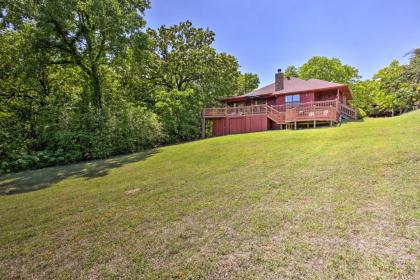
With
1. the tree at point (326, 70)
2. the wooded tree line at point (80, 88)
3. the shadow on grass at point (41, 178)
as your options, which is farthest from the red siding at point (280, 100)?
the tree at point (326, 70)

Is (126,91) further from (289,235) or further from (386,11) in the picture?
(289,235)

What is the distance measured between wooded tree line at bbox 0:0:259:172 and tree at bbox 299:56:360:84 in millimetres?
21557

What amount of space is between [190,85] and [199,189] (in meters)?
19.3

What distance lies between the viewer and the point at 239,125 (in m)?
18.5

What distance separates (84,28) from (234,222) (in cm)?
1559

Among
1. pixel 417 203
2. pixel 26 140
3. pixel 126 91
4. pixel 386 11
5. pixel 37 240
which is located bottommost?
pixel 37 240

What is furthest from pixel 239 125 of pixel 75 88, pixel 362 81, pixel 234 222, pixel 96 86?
pixel 362 81

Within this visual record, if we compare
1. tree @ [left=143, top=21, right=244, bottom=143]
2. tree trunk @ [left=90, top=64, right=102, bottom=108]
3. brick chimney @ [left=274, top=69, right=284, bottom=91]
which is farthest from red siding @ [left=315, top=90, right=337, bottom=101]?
tree trunk @ [left=90, top=64, right=102, bottom=108]

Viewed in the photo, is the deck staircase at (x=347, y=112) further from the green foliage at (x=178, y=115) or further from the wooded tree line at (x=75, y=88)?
the wooded tree line at (x=75, y=88)

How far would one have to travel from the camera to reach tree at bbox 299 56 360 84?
32.3 meters

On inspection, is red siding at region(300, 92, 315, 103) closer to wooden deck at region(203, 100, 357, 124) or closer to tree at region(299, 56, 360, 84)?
wooden deck at region(203, 100, 357, 124)

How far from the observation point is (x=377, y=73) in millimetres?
30375

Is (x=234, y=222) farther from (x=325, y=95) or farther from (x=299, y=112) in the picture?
(x=325, y=95)

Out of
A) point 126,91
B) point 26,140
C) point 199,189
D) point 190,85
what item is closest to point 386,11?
point 199,189
